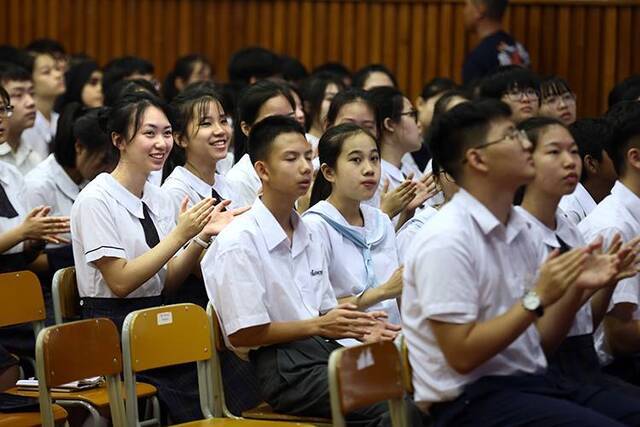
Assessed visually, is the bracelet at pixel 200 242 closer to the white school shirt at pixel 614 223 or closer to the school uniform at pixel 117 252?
the school uniform at pixel 117 252

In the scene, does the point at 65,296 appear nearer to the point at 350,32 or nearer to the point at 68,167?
the point at 68,167

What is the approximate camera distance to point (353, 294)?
166 inches

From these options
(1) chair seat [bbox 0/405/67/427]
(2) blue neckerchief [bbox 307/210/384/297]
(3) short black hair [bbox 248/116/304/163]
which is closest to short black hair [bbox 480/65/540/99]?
(2) blue neckerchief [bbox 307/210/384/297]

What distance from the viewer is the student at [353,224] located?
4.23 metres

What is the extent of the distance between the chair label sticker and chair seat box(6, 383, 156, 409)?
1.09 feet

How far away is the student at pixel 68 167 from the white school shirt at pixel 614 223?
2.01 m

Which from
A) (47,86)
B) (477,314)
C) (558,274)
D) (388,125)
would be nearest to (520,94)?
(388,125)

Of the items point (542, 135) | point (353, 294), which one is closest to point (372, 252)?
point (353, 294)

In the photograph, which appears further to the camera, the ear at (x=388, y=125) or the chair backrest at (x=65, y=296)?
the ear at (x=388, y=125)

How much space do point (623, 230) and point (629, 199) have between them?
5.4 inches

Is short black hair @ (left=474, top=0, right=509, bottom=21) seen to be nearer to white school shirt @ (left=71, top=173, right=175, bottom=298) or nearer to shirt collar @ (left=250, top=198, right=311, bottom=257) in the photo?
white school shirt @ (left=71, top=173, right=175, bottom=298)

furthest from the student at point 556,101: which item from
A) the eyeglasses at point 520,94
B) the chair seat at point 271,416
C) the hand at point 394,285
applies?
the chair seat at point 271,416

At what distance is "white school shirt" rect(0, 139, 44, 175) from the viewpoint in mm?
6102

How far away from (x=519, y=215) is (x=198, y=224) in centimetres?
126
